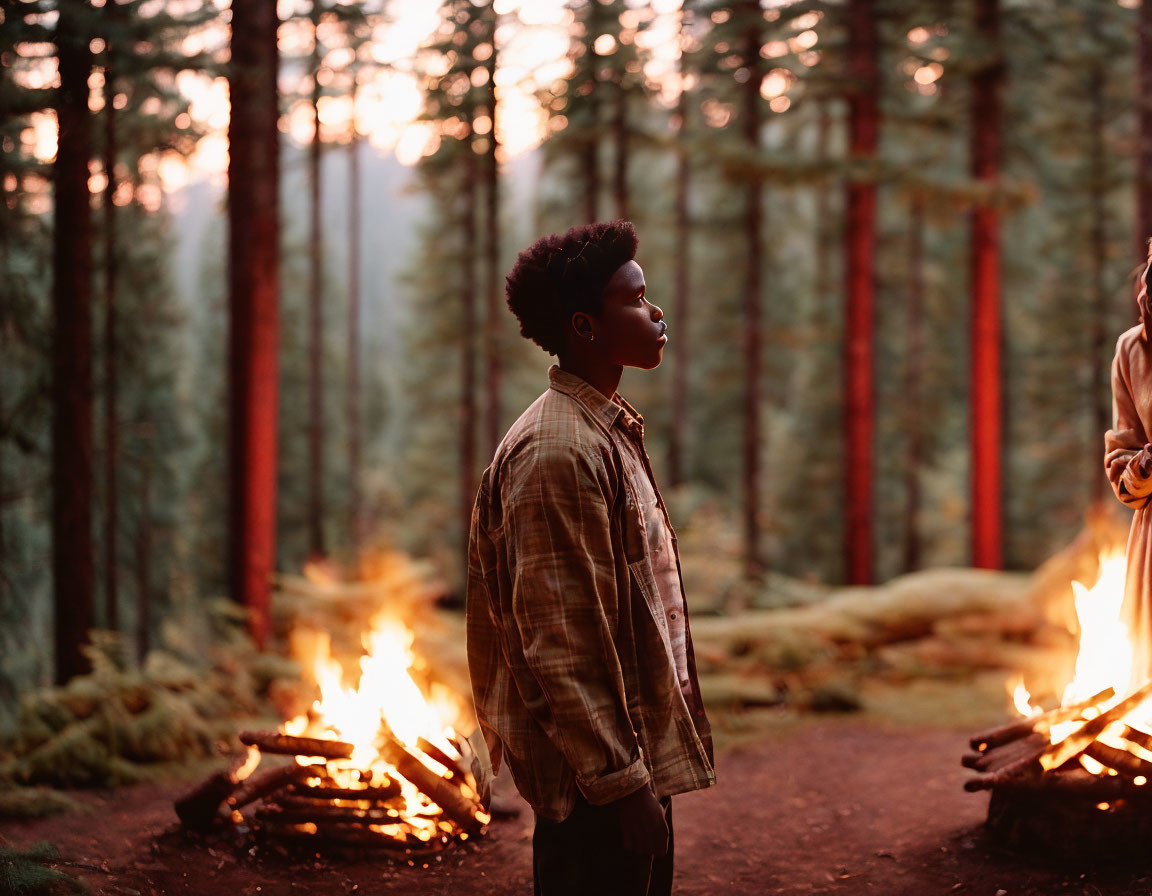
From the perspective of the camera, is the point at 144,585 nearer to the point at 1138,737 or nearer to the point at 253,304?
the point at 253,304

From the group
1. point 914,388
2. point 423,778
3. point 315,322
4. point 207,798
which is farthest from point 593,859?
point 914,388

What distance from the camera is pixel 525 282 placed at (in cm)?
286

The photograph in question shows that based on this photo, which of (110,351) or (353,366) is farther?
(353,366)

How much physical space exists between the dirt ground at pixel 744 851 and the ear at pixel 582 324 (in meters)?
3.19

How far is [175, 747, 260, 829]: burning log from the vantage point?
5.15m

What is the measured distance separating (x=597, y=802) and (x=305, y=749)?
3124 mm

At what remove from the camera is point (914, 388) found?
72.1 ft

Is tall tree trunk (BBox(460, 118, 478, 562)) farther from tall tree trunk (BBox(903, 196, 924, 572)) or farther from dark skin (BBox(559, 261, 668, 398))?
dark skin (BBox(559, 261, 668, 398))

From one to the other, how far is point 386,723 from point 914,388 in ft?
63.5

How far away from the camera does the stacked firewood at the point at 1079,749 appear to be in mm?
4379

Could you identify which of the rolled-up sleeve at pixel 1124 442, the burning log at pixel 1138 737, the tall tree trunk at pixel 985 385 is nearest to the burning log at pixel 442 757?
the burning log at pixel 1138 737

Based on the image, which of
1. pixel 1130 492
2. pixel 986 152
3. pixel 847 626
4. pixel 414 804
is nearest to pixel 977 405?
pixel 986 152

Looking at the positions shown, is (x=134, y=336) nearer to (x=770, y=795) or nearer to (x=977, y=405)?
(x=770, y=795)

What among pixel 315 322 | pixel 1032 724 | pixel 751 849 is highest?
pixel 315 322
